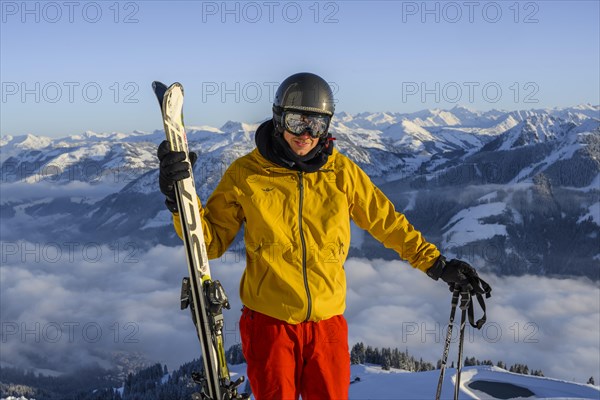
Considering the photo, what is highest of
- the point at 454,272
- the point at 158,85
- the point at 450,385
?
the point at 158,85

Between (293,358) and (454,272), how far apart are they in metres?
1.62

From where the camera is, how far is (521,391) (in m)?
59.3

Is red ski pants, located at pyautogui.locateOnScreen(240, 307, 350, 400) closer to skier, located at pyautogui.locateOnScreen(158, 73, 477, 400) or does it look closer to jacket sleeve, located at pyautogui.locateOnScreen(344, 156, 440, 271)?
skier, located at pyautogui.locateOnScreen(158, 73, 477, 400)

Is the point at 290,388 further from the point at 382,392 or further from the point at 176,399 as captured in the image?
the point at 176,399

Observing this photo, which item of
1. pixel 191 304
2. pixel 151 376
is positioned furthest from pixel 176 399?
pixel 191 304

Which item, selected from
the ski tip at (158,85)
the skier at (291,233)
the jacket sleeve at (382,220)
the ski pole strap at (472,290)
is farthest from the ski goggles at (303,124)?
the ski pole strap at (472,290)

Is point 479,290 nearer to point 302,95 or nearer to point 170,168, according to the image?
point 302,95

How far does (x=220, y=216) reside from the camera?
4.57 metres

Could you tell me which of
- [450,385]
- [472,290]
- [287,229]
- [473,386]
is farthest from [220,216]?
[473,386]

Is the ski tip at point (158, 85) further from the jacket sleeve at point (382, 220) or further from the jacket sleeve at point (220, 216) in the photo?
the jacket sleeve at point (382, 220)

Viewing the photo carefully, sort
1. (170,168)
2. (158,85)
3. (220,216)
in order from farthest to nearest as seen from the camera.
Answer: (158,85) → (220,216) → (170,168)

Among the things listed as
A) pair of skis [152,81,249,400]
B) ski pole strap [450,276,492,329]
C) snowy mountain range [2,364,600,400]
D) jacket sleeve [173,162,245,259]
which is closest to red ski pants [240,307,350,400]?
pair of skis [152,81,249,400]

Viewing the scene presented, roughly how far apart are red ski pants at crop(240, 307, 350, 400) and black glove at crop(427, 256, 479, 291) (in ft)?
3.51

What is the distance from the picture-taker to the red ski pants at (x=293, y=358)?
4320 mm
